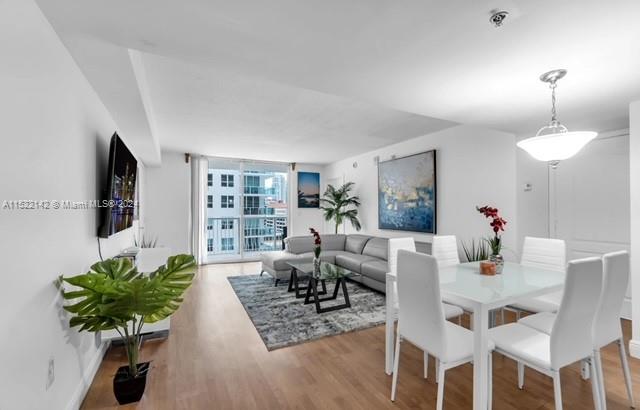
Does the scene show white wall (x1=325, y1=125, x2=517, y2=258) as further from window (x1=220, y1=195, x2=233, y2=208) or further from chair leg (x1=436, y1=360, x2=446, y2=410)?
window (x1=220, y1=195, x2=233, y2=208)

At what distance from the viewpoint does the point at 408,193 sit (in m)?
5.12

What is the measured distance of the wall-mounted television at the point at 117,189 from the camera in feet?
7.31

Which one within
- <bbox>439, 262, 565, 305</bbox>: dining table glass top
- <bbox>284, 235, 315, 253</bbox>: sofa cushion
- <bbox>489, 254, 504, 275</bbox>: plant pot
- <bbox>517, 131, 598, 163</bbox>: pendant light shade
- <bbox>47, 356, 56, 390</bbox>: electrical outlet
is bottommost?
<bbox>47, 356, 56, 390</bbox>: electrical outlet

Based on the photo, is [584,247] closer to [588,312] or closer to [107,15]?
[588,312]

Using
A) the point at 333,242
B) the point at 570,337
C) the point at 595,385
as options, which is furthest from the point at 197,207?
the point at 595,385

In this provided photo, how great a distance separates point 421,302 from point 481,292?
415 mm

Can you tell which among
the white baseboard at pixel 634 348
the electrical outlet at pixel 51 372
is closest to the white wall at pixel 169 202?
the electrical outlet at pixel 51 372

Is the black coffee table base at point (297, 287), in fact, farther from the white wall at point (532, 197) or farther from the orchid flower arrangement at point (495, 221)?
the white wall at point (532, 197)

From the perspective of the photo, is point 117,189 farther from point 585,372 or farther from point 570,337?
point 585,372

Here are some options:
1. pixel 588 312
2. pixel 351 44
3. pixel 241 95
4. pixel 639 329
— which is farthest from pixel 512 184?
pixel 241 95

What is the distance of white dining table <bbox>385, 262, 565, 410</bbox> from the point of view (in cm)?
158

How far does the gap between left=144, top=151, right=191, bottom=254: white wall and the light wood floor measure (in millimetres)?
3713

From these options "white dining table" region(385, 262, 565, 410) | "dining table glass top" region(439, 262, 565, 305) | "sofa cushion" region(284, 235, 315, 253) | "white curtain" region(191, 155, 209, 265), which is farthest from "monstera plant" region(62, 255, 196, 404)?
"white curtain" region(191, 155, 209, 265)

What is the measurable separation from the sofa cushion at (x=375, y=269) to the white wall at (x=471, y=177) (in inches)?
40.0
